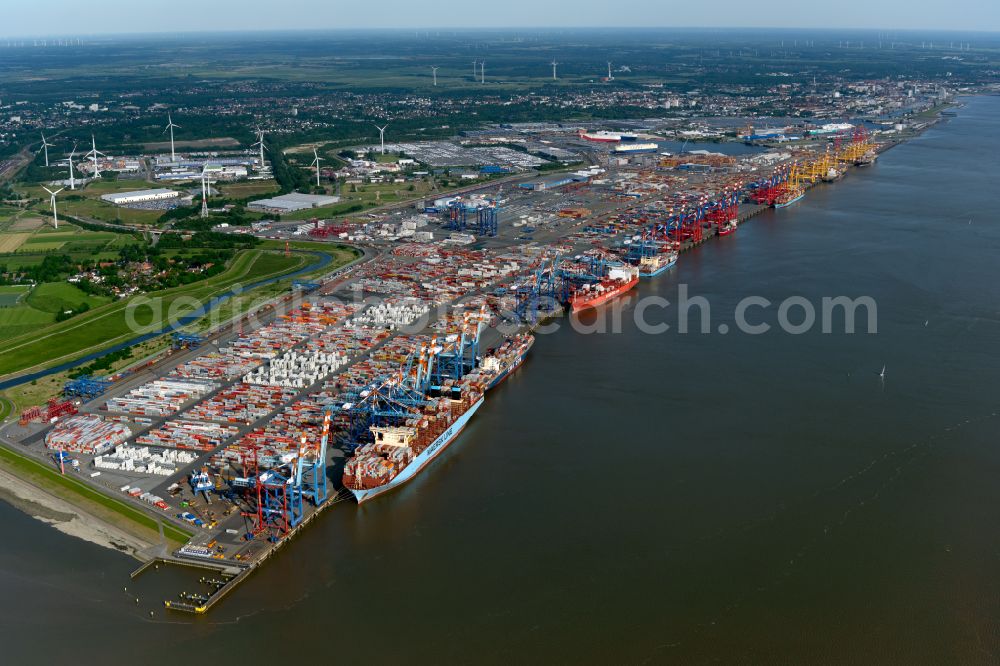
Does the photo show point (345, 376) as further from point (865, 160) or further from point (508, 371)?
point (865, 160)

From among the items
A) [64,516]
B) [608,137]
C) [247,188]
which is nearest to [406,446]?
[64,516]

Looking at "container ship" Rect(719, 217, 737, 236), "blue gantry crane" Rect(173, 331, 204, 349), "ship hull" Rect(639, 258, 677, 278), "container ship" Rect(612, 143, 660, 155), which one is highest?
"container ship" Rect(612, 143, 660, 155)

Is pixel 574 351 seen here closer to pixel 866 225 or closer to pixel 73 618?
pixel 73 618

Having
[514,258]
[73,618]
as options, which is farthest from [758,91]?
[73,618]

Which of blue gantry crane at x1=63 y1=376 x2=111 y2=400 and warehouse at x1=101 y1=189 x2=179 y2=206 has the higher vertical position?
warehouse at x1=101 y1=189 x2=179 y2=206

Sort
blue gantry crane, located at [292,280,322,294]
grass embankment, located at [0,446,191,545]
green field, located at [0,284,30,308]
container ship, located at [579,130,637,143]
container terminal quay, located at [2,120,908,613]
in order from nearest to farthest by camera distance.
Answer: grass embankment, located at [0,446,191,545]
container terminal quay, located at [2,120,908,613]
green field, located at [0,284,30,308]
blue gantry crane, located at [292,280,322,294]
container ship, located at [579,130,637,143]

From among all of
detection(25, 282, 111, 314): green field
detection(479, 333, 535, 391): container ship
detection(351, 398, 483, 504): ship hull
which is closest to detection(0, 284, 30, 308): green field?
detection(25, 282, 111, 314): green field

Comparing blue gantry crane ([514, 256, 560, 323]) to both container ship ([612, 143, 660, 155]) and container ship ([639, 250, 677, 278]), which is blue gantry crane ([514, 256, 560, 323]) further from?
container ship ([612, 143, 660, 155])

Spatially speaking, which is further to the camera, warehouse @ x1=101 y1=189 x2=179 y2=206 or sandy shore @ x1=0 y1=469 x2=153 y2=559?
warehouse @ x1=101 y1=189 x2=179 y2=206
